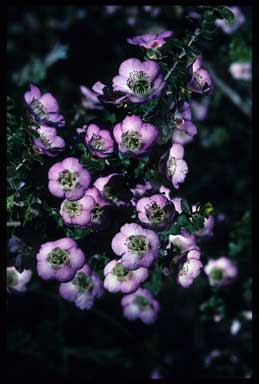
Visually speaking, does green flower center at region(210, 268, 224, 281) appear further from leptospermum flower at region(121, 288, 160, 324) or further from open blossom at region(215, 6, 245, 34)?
open blossom at region(215, 6, 245, 34)

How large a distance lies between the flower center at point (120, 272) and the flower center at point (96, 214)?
0.61 ft

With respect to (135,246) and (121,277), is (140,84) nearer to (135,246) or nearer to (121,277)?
(135,246)

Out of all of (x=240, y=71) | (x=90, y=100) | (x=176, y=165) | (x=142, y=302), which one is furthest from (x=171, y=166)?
(x=240, y=71)

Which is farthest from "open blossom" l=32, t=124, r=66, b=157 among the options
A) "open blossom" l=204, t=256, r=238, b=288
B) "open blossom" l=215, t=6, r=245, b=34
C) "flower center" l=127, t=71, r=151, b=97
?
"open blossom" l=215, t=6, r=245, b=34

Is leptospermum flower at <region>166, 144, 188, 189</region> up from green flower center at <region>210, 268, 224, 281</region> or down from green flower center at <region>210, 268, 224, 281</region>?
up

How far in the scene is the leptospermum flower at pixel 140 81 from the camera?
150cm

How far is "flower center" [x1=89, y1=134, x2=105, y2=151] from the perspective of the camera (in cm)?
153

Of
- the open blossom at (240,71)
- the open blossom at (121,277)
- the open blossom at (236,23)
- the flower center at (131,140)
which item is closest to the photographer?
the flower center at (131,140)

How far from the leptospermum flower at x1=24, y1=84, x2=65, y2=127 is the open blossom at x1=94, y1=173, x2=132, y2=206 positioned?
21cm

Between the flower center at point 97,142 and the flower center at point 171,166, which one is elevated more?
the flower center at point 97,142

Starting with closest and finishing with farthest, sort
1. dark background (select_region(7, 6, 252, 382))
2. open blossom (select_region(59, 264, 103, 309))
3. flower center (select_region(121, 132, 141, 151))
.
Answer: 1. flower center (select_region(121, 132, 141, 151))
2. open blossom (select_region(59, 264, 103, 309))
3. dark background (select_region(7, 6, 252, 382))

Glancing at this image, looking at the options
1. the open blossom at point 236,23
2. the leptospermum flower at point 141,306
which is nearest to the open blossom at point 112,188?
the leptospermum flower at point 141,306

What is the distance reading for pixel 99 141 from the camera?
154 centimetres

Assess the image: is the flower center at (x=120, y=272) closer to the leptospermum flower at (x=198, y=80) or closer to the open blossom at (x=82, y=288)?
the open blossom at (x=82, y=288)
